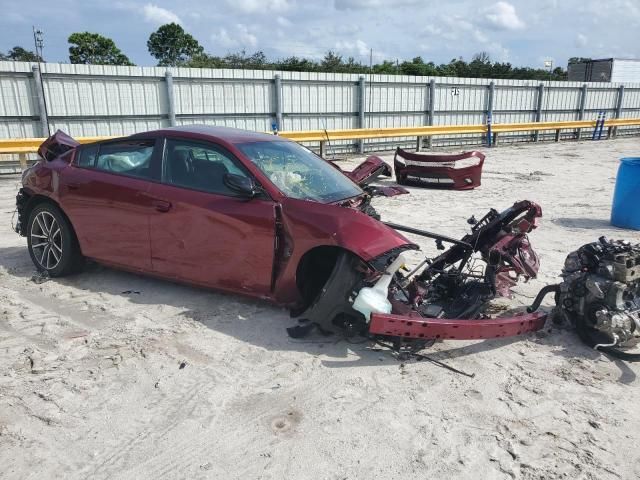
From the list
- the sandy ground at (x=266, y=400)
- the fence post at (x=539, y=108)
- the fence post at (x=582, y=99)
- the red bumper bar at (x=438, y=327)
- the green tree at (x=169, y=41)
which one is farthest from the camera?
the green tree at (x=169, y=41)

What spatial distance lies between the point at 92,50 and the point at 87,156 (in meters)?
47.5

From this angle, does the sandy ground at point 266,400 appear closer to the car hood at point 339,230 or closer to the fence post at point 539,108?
the car hood at point 339,230

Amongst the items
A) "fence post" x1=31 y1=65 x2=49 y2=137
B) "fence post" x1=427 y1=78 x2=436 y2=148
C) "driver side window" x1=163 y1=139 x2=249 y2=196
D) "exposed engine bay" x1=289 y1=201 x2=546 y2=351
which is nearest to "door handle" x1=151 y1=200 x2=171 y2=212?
"driver side window" x1=163 y1=139 x2=249 y2=196

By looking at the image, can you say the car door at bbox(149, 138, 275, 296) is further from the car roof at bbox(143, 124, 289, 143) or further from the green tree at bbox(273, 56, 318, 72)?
the green tree at bbox(273, 56, 318, 72)

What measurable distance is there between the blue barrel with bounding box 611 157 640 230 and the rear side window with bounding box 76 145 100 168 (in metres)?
7.27

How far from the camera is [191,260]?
181 inches

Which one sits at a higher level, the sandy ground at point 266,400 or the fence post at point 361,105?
the fence post at point 361,105

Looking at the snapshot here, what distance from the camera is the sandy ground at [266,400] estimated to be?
9.08 feet

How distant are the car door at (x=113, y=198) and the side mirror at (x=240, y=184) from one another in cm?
93

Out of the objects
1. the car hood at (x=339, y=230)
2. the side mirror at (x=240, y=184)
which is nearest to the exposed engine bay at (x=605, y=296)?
the car hood at (x=339, y=230)

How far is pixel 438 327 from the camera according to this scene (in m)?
3.66

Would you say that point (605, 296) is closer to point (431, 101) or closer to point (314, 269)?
point (314, 269)

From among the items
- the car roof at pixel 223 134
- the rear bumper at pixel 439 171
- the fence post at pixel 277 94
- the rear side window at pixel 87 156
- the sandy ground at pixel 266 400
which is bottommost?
the sandy ground at pixel 266 400

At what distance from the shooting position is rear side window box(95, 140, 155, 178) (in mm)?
4922
